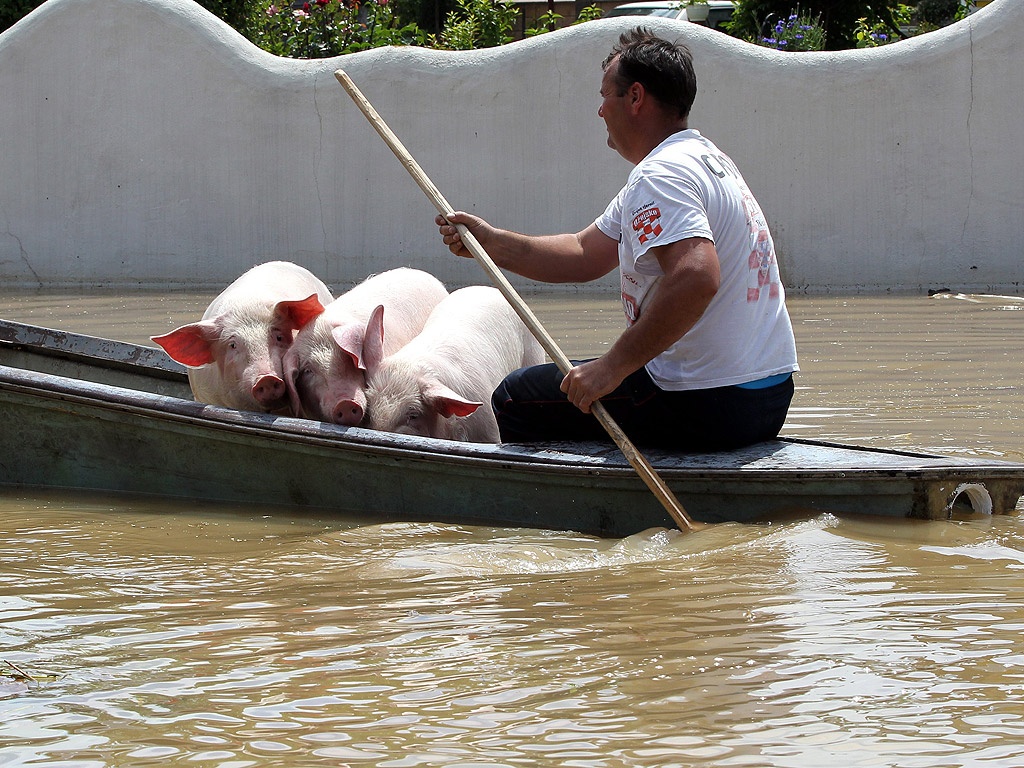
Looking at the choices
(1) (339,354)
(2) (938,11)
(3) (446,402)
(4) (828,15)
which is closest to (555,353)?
(3) (446,402)

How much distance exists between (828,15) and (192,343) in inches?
493

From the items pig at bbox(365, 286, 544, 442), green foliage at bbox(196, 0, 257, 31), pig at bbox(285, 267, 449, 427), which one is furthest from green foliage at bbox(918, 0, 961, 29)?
pig at bbox(285, 267, 449, 427)

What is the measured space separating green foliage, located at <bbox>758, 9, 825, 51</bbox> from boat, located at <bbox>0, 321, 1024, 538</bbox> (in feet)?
33.8

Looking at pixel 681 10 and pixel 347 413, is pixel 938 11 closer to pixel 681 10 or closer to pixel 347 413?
pixel 681 10

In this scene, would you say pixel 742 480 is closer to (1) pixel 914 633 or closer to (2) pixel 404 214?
(1) pixel 914 633

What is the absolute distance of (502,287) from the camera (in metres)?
4.53

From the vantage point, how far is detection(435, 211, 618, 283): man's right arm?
15.4ft

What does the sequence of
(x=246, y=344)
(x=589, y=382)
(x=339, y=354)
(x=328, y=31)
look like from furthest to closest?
(x=328, y=31), (x=246, y=344), (x=339, y=354), (x=589, y=382)

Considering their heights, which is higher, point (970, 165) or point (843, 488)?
point (970, 165)

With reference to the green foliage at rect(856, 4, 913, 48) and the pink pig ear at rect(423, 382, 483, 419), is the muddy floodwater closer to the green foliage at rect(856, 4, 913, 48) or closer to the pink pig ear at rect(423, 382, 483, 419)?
the pink pig ear at rect(423, 382, 483, 419)

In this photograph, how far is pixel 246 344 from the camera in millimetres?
4988

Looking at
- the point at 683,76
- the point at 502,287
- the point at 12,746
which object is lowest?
the point at 12,746

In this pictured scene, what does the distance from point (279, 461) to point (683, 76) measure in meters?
1.97

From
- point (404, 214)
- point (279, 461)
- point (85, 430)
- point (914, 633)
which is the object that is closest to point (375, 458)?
point (279, 461)
